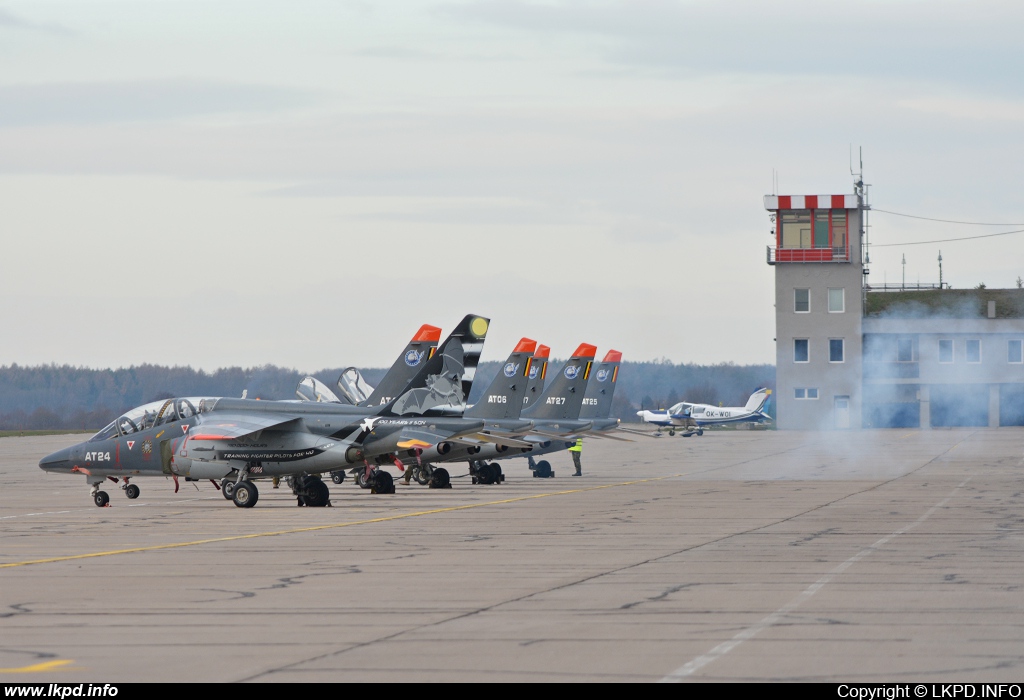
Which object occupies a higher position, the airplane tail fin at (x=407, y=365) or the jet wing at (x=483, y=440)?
the airplane tail fin at (x=407, y=365)

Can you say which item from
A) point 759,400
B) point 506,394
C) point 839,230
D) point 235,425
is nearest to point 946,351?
point 759,400

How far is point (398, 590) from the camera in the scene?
1459 cm

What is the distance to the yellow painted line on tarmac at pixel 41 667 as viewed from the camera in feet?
32.3

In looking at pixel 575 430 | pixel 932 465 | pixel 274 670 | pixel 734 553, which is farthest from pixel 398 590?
pixel 932 465

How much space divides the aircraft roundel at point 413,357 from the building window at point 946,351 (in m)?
62.1

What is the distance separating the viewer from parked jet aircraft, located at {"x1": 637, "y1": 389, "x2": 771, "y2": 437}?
9500 centimetres

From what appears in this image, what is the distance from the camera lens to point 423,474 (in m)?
38.5

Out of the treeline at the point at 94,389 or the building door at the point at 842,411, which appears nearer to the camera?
the treeline at the point at 94,389

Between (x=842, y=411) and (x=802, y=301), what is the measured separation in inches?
363

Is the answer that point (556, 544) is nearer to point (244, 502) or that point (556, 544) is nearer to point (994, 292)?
point (244, 502)

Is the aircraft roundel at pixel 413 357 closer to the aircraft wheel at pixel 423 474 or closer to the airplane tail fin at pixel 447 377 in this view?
the airplane tail fin at pixel 447 377

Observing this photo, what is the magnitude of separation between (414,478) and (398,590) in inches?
966

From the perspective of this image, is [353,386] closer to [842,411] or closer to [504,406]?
[504,406]

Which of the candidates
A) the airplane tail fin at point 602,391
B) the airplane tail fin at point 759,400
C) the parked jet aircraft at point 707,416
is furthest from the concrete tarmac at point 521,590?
the airplane tail fin at point 759,400
